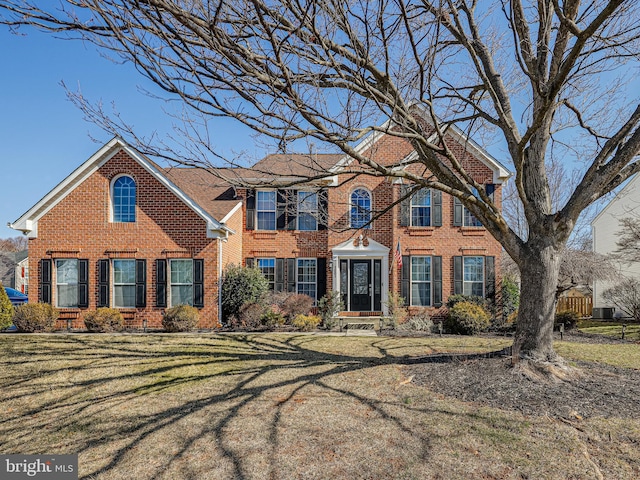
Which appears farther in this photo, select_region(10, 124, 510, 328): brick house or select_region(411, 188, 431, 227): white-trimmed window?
select_region(411, 188, 431, 227): white-trimmed window

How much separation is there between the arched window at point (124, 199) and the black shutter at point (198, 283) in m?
3.00

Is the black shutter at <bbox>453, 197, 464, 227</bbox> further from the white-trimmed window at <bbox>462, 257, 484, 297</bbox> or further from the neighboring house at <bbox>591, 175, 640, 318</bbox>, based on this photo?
the neighboring house at <bbox>591, 175, 640, 318</bbox>

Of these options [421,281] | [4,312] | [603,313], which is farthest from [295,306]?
[603,313]

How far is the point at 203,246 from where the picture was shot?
13.7 meters

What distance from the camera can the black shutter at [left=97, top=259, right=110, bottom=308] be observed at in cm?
1373

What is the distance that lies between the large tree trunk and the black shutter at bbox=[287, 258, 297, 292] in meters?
10.2

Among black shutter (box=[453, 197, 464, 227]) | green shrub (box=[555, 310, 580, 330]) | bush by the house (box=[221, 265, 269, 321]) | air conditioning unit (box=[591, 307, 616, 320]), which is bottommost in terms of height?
air conditioning unit (box=[591, 307, 616, 320])

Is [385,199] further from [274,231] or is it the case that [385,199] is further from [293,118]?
[293,118]

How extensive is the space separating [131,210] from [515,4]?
42.1ft

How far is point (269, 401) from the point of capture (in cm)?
569

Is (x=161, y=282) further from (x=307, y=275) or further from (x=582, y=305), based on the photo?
(x=582, y=305)

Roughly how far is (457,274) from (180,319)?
10092 millimetres

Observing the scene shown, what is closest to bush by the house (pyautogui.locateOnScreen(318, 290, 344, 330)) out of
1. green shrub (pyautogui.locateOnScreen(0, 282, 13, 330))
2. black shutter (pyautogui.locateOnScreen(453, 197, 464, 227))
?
black shutter (pyautogui.locateOnScreen(453, 197, 464, 227))

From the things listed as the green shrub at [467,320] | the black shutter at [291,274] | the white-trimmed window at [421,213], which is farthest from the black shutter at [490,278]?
the black shutter at [291,274]
